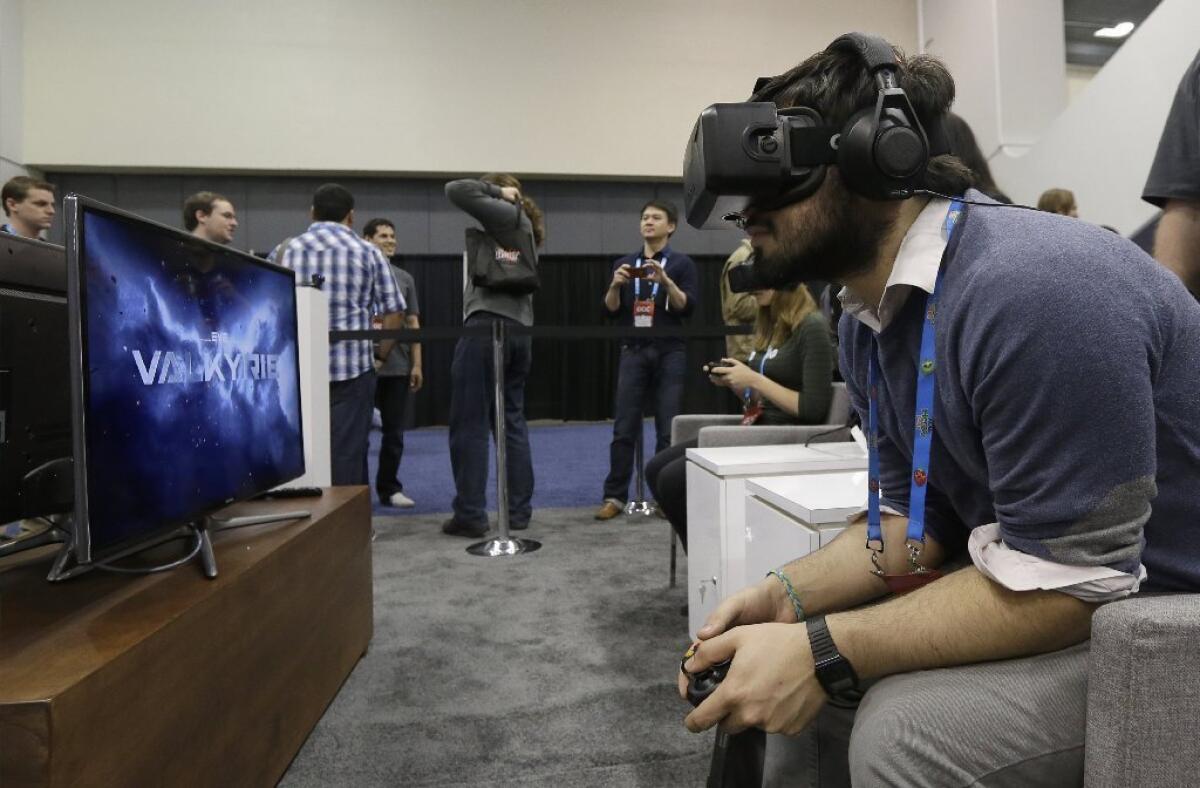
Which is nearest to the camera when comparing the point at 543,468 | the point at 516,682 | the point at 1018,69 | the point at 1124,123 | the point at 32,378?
the point at 32,378

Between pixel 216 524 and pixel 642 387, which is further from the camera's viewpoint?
pixel 642 387

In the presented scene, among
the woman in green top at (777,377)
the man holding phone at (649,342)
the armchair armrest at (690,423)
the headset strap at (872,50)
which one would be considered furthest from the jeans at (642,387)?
the headset strap at (872,50)

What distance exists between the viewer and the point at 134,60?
6078mm

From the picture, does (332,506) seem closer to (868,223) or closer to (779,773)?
(779,773)

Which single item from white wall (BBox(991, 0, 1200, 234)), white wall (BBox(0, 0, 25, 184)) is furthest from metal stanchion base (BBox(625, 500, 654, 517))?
white wall (BBox(0, 0, 25, 184))

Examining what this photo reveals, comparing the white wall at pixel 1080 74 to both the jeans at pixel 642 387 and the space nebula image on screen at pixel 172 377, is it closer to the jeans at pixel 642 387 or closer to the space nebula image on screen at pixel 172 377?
the jeans at pixel 642 387

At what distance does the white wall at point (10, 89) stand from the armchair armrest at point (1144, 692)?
23.9 ft

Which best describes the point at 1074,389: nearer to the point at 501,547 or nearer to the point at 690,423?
the point at 690,423

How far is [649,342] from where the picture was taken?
3.26 meters

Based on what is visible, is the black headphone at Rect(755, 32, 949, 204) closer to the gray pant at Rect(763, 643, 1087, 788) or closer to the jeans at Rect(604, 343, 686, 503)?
the gray pant at Rect(763, 643, 1087, 788)

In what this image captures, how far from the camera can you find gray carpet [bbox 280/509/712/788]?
4.29 feet

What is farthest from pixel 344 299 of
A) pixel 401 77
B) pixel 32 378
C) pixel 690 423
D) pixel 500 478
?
pixel 401 77

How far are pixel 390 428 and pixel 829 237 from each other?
129 inches

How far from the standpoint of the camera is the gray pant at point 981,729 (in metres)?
0.60
